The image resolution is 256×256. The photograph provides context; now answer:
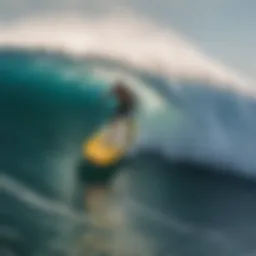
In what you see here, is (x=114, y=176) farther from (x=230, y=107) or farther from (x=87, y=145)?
(x=230, y=107)

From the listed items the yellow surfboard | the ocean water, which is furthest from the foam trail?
the yellow surfboard

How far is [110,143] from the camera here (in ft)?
3.78

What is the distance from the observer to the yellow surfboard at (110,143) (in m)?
1.14

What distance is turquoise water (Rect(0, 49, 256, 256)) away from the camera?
1.11 meters

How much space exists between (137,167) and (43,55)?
30cm

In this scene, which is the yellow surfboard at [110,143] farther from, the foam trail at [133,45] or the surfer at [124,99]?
the foam trail at [133,45]

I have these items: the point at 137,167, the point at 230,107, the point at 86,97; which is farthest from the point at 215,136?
the point at 86,97

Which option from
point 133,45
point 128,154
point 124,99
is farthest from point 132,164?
point 133,45

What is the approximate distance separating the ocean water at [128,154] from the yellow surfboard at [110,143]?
0.02 metres

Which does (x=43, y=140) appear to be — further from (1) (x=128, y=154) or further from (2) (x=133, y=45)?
(2) (x=133, y=45)

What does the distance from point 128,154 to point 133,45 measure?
0.77 feet

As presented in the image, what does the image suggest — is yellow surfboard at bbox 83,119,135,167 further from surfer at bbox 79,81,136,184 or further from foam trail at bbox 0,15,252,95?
foam trail at bbox 0,15,252,95

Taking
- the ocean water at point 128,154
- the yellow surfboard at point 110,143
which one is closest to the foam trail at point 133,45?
the ocean water at point 128,154

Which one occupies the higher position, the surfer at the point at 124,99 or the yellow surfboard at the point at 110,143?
the surfer at the point at 124,99
